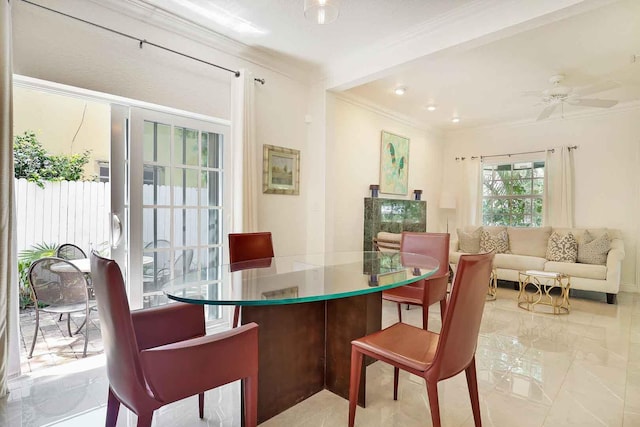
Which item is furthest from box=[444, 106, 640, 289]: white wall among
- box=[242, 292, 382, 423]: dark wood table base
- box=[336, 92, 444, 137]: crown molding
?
box=[242, 292, 382, 423]: dark wood table base

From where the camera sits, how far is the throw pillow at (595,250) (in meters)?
4.31

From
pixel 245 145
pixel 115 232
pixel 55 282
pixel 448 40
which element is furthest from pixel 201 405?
pixel 448 40

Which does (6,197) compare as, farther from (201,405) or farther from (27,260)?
(27,260)

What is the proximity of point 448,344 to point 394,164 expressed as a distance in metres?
4.16

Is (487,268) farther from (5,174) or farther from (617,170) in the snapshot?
(617,170)

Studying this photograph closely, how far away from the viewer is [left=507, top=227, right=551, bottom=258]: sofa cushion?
16.4 ft

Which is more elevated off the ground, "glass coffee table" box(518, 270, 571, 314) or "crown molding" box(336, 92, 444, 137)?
"crown molding" box(336, 92, 444, 137)

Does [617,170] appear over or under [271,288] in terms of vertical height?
over

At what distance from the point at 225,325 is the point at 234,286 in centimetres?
183

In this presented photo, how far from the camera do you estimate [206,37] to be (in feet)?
9.68

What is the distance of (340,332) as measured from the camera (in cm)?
199

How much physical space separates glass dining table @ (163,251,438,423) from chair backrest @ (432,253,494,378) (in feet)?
1.16

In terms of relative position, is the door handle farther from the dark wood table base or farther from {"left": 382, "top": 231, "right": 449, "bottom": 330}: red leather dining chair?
{"left": 382, "top": 231, "right": 449, "bottom": 330}: red leather dining chair

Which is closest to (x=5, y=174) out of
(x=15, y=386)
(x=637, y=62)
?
(x=15, y=386)
